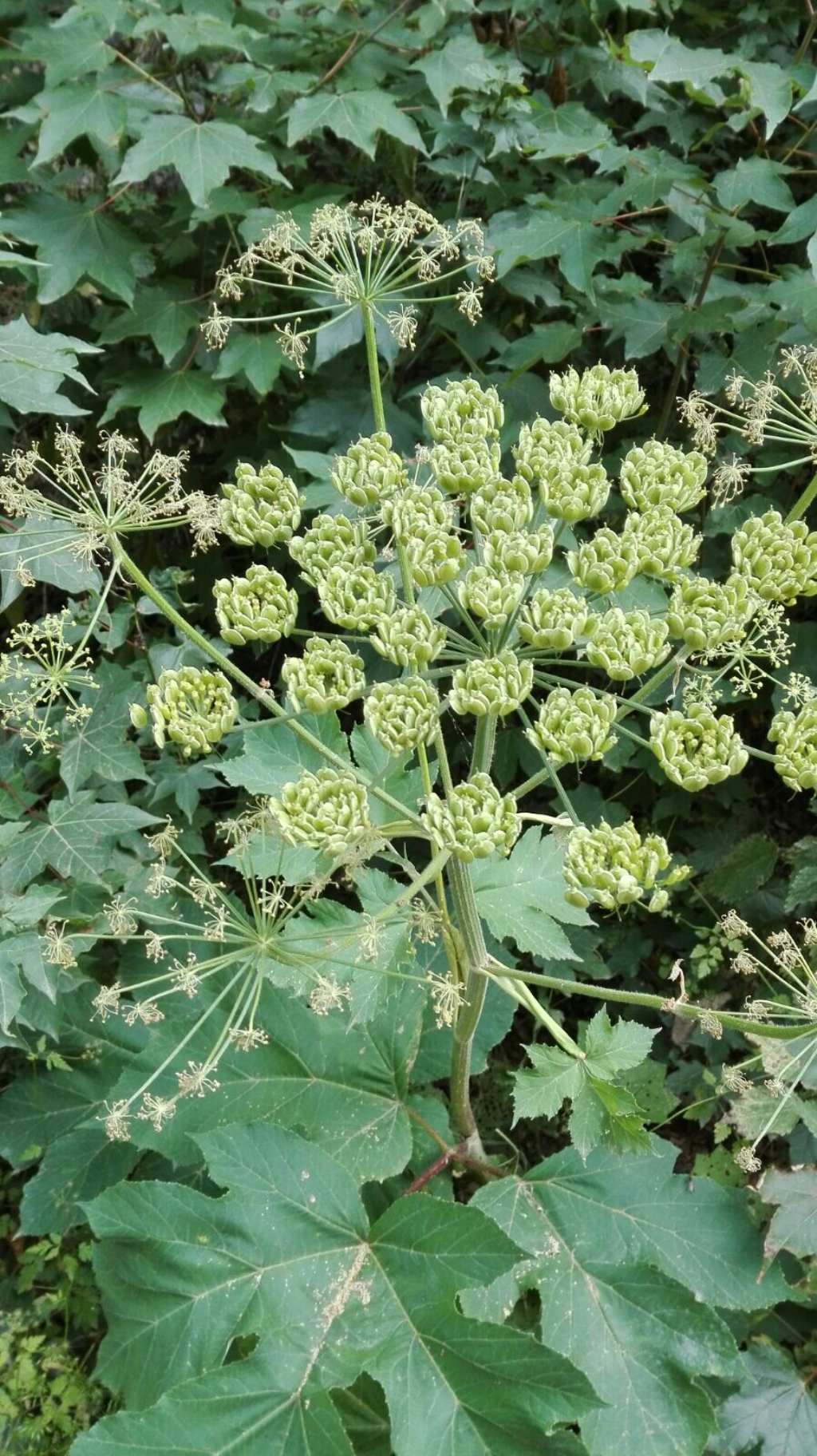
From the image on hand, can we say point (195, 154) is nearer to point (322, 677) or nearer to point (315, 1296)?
point (322, 677)

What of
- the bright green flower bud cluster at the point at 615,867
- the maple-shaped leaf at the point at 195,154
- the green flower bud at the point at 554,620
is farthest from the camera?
the maple-shaped leaf at the point at 195,154

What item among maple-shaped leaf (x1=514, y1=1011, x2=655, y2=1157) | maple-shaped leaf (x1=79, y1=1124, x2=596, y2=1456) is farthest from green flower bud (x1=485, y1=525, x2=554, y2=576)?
maple-shaped leaf (x1=79, y1=1124, x2=596, y2=1456)

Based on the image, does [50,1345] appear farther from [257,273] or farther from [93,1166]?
[257,273]

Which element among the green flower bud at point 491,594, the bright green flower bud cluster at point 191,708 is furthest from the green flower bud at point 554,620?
the bright green flower bud cluster at point 191,708

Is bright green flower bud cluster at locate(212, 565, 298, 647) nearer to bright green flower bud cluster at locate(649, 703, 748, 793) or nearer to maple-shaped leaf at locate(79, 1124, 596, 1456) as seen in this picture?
bright green flower bud cluster at locate(649, 703, 748, 793)

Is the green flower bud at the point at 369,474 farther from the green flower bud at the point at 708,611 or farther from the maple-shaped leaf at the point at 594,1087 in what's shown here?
the maple-shaped leaf at the point at 594,1087

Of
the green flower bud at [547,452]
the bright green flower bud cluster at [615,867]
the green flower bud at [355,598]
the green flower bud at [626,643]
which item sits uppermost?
the green flower bud at [547,452]

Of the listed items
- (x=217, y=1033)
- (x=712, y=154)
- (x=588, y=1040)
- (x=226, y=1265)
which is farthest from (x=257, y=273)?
(x=226, y=1265)

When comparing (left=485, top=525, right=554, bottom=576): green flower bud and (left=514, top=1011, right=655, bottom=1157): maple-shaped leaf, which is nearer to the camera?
(left=485, top=525, right=554, bottom=576): green flower bud
